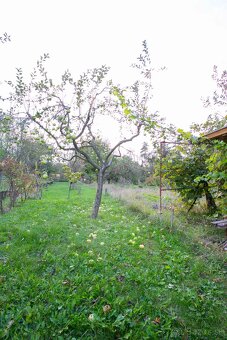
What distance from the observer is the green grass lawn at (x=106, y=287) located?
1961 mm

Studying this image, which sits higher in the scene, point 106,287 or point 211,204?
point 211,204

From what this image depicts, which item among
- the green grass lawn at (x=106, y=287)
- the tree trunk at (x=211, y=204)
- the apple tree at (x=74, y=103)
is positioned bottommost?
the green grass lawn at (x=106, y=287)

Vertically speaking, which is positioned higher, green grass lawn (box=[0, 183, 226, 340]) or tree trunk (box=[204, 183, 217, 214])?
tree trunk (box=[204, 183, 217, 214])

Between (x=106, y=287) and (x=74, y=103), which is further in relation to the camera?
(x=74, y=103)

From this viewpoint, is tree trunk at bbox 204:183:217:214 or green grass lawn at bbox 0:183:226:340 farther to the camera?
tree trunk at bbox 204:183:217:214

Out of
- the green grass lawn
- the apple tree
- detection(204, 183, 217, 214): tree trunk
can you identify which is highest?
the apple tree

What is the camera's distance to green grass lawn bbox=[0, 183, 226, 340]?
1.96 meters

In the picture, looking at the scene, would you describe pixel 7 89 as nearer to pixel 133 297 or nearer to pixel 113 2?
pixel 113 2

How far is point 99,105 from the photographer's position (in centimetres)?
599

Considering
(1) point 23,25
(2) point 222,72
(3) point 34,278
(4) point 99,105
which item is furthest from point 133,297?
(2) point 222,72

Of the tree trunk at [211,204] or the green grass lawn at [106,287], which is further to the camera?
the tree trunk at [211,204]

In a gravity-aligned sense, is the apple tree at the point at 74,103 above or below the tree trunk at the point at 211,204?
above

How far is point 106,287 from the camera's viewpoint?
2.52 m

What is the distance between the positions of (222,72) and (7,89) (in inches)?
518
